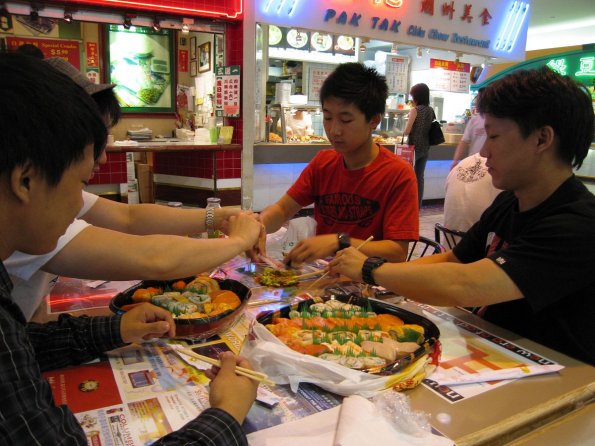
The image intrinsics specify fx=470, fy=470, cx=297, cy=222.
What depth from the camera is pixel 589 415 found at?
1.12 metres

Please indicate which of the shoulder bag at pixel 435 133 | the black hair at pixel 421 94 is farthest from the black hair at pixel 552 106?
the shoulder bag at pixel 435 133

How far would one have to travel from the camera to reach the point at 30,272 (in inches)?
49.9

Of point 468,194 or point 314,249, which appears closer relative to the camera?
point 314,249

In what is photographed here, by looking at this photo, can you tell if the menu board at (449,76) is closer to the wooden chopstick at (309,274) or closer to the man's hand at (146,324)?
the wooden chopstick at (309,274)

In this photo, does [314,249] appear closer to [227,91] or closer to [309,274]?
[309,274]

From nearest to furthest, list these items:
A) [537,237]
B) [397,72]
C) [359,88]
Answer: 1. [537,237]
2. [359,88]
3. [397,72]

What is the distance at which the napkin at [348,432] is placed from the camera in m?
0.88

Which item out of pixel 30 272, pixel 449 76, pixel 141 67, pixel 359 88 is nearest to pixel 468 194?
pixel 359 88

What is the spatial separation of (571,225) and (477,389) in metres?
0.56

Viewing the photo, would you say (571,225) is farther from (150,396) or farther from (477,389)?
(150,396)

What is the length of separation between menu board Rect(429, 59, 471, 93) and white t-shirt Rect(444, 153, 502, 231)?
740cm

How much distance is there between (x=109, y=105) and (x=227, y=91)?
4278mm

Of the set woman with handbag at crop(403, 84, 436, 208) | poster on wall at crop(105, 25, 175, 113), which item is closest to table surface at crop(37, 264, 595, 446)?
woman with handbag at crop(403, 84, 436, 208)

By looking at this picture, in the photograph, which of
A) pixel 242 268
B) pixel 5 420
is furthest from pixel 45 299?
pixel 5 420
